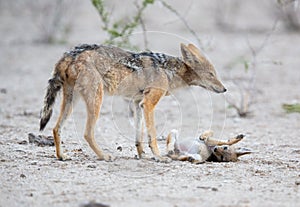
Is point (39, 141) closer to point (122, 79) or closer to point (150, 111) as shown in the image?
point (122, 79)

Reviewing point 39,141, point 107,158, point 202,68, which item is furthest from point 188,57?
point 39,141

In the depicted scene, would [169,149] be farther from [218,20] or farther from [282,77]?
[218,20]

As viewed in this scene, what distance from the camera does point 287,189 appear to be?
5980 mm

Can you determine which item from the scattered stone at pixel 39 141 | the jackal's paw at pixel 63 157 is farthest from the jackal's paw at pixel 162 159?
the scattered stone at pixel 39 141

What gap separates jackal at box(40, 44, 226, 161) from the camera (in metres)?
6.96

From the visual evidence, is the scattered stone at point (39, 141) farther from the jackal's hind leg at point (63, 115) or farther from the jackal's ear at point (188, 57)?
the jackal's ear at point (188, 57)

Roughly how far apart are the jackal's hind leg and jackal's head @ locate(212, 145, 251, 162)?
1.70m

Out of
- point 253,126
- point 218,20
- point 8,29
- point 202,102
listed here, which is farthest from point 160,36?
point 253,126

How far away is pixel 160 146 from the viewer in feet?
27.4

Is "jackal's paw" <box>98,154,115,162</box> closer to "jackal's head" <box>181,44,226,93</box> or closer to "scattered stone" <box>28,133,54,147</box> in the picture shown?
"scattered stone" <box>28,133,54,147</box>

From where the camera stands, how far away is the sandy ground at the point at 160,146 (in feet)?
18.6

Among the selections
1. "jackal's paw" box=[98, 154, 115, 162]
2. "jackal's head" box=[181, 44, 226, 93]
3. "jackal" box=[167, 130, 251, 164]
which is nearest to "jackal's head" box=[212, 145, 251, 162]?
"jackal" box=[167, 130, 251, 164]

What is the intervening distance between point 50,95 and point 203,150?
1.83 meters

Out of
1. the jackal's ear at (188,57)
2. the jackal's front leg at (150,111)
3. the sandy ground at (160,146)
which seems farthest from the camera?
the jackal's ear at (188,57)
